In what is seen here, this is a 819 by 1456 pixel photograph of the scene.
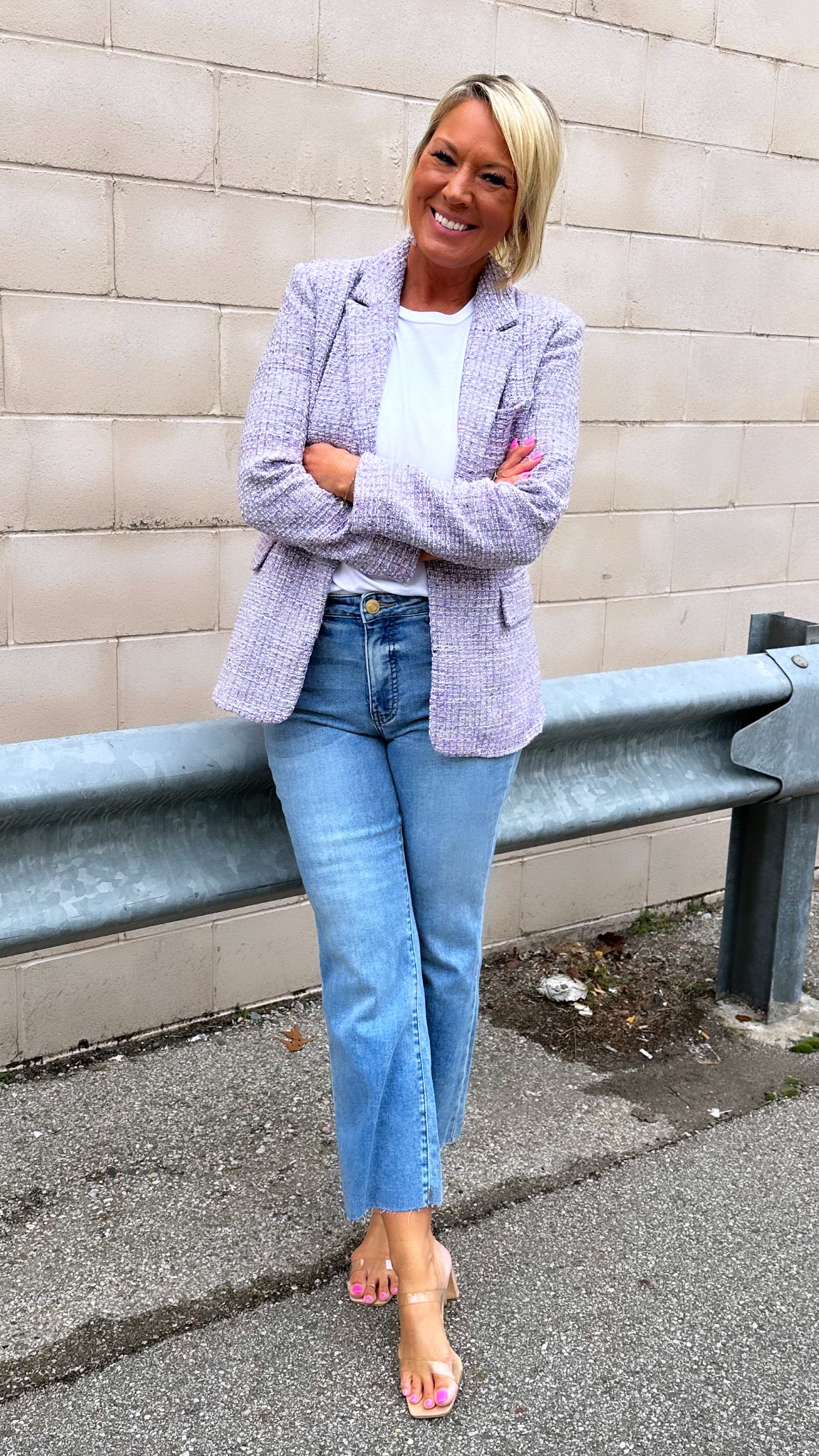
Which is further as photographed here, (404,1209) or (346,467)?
(404,1209)

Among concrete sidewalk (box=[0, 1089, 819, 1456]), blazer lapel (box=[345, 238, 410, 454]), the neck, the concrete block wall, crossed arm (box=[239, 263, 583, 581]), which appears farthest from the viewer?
the concrete block wall

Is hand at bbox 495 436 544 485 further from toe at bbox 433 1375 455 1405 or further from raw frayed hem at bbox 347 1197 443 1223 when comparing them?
toe at bbox 433 1375 455 1405

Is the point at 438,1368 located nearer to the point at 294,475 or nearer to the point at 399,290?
the point at 294,475

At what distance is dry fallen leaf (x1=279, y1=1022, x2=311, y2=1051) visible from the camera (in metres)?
3.57

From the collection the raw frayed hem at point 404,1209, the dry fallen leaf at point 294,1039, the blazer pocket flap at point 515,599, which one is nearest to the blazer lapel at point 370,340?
the blazer pocket flap at point 515,599

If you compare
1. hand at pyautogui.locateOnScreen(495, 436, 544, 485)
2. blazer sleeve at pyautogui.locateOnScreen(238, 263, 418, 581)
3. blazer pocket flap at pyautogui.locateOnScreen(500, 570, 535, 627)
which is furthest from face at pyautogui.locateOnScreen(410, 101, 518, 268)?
blazer pocket flap at pyautogui.locateOnScreen(500, 570, 535, 627)

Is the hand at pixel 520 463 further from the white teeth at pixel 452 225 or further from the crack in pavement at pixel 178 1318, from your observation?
the crack in pavement at pixel 178 1318

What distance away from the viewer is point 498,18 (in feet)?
12.2

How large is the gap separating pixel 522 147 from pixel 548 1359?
6.79 feet

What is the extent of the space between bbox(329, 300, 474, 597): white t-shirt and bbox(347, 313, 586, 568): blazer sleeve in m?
0.08

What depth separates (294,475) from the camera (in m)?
2.30

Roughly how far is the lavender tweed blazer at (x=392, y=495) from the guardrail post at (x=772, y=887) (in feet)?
4.57

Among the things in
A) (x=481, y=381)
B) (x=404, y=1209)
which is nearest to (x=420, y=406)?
(x=481, y=381)

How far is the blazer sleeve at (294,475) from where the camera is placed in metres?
2.29
